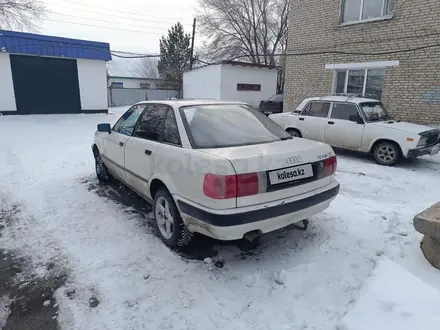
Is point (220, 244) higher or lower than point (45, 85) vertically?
lower

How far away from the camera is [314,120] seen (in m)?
8.09

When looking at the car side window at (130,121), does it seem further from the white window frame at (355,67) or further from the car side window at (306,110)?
the white window frame at (355,67)

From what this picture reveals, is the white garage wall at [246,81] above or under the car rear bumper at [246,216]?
above

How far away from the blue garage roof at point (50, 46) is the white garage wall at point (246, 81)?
273 inches

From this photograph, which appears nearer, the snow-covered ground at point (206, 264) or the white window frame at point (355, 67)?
the snow-covered ground at point (206, 264)

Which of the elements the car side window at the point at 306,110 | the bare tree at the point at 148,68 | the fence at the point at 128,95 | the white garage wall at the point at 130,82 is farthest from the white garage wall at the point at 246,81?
the bare tree at the point at 148,68

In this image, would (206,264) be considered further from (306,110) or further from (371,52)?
(371,52)

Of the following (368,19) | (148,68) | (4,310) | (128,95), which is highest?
(148,68)

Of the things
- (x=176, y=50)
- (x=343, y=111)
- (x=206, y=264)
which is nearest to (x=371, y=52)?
(x=343, y=111)

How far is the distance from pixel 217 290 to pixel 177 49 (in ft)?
127

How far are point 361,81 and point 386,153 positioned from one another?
4592mm

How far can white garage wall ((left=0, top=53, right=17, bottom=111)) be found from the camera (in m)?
14.0

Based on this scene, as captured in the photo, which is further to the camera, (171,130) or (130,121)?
(130,121)

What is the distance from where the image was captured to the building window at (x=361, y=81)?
10.0m
